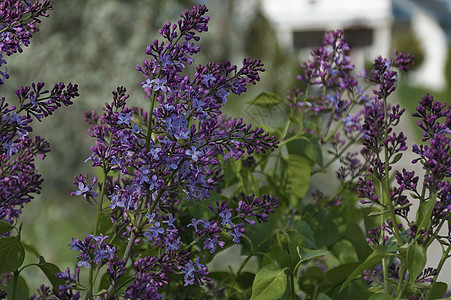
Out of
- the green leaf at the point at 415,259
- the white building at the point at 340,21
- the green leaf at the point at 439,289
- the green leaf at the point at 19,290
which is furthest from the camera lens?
the white building at the point at 340,21

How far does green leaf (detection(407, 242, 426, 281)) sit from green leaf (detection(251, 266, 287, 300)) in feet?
0.69

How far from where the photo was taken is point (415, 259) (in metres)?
0.90

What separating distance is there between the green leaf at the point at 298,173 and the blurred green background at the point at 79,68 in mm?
5881

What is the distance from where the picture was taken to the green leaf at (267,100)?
4.83ft

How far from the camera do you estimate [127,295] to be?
0.97m

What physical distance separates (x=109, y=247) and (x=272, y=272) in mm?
282

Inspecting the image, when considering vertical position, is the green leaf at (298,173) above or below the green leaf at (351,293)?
above

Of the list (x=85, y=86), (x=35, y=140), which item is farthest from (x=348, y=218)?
(x=85, y=86)

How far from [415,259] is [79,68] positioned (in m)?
8.20

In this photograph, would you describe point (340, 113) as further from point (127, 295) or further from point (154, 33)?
point (154, 33)

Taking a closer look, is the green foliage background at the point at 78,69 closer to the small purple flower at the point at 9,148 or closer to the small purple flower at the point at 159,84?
the small purple flower at the point at 9,148

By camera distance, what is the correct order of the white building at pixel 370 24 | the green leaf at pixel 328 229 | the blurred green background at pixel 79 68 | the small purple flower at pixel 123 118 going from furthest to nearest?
the white building at pixel 370 24
the blurred green background at pixel 79 68
the green leaf at pixel 328 229
the small purple flower at pixel 123 118

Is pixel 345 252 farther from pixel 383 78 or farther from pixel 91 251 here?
pixel 91 251

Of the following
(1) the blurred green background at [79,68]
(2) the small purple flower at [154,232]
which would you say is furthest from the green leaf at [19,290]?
(1) the blurred green background at [79,68]
